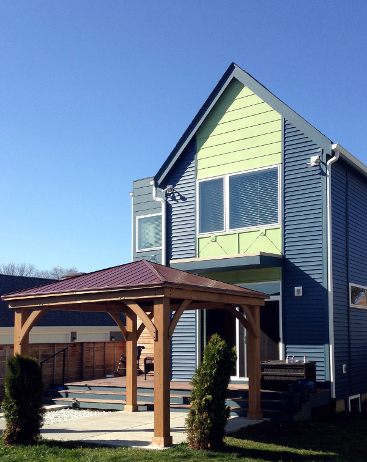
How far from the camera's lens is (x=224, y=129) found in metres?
14.6

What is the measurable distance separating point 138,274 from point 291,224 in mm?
5047

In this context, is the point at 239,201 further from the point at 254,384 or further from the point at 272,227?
the point at 254,384

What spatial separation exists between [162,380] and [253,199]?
21.6 feet

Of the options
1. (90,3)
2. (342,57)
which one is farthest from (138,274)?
(342,57)

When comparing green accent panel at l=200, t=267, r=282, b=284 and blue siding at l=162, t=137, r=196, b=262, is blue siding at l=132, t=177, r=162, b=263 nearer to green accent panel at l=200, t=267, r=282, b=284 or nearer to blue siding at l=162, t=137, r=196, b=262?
blue siding at l=162, t=137, r=196, b=262

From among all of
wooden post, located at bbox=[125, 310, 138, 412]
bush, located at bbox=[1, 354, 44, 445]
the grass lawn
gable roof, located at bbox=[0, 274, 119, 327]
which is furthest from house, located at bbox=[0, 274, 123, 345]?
the grass lawn

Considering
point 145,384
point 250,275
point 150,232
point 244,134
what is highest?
point 244,134

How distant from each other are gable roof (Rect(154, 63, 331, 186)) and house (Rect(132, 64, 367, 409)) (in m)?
0.03

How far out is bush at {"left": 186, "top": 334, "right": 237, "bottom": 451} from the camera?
309 inches

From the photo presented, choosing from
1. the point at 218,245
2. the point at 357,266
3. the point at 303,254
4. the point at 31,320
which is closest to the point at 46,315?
the point at 218,245

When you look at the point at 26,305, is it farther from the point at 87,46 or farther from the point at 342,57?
the point at 342,57

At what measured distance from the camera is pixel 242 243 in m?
13.7

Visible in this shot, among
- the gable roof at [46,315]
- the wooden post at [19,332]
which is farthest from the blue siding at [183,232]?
the gable roof at [46,315]

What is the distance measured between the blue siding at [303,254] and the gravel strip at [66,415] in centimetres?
479
